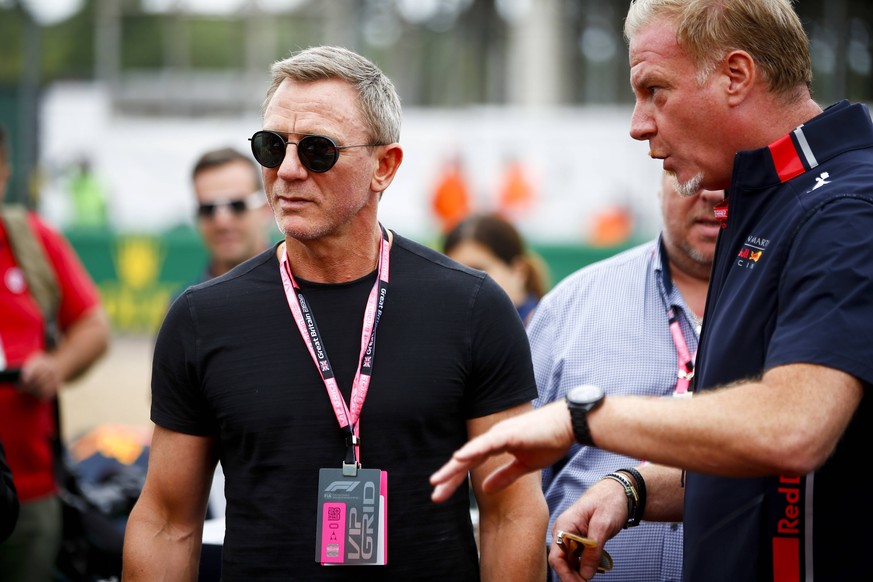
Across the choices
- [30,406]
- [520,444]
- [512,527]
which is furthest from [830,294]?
[30,406]

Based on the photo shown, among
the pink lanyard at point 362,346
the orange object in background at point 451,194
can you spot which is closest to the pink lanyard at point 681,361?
the pink lanyard at point 362,346

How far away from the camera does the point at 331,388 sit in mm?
2803

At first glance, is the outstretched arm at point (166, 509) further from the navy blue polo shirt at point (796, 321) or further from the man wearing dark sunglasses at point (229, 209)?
the man wearing dark sunglasses at point (229, 209)

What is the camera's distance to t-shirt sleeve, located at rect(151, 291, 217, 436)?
2885mm

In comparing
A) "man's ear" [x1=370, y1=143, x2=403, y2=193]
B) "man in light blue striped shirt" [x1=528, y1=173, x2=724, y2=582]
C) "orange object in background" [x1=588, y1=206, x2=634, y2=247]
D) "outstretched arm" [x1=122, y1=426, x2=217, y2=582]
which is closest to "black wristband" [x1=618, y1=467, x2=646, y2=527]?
"man in light blue striped shirt" [x1=528, y1=173, x2=724, y2=582]

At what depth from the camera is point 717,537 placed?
2508mm

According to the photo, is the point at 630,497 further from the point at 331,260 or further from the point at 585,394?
the point at 331,260

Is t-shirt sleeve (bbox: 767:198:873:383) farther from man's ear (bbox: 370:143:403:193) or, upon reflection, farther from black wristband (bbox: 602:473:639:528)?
man's ear (bbox: 370:143:403:193)

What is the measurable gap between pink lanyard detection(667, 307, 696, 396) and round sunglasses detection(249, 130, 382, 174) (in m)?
1.30

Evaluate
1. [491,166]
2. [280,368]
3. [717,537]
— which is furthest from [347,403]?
[491,166]

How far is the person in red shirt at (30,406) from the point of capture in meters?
A: 4.64

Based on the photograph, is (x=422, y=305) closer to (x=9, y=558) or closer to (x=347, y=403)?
(x=347, y=403)

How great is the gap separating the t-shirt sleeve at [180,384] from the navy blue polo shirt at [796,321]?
1295mm

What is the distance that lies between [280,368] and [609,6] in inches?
1051
